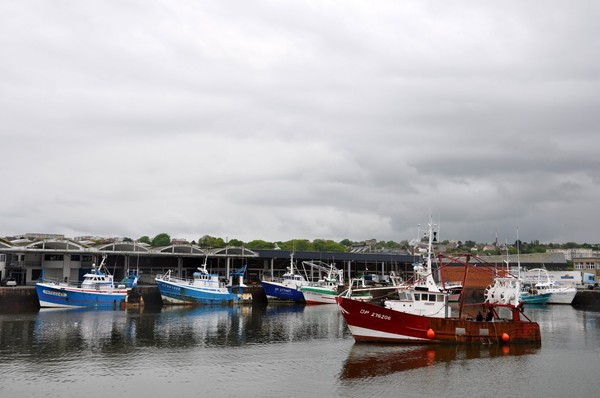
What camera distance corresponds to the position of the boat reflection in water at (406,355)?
95.1 feet

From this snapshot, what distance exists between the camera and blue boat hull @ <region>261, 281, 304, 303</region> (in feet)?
254

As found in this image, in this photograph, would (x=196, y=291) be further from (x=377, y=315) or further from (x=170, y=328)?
(x=377, y=315)

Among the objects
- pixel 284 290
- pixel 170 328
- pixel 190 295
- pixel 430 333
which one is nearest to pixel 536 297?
pixel 284 290

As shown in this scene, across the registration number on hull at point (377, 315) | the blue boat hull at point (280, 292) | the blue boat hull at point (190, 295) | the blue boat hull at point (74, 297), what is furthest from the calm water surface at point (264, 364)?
the blue boat hull at point (280, 292)

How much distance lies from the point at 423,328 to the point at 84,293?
43.6m

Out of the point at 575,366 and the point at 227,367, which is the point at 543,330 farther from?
the point at 227,367

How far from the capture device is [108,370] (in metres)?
28.3

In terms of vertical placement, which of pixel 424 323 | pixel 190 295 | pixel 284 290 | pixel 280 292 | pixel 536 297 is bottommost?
pixel 536 297

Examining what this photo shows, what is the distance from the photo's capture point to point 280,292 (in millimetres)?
77562

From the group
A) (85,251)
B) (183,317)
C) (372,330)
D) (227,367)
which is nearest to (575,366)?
(372,330)

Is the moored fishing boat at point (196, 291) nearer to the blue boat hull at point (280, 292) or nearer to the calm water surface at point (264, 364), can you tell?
the blue boat hull at point (280, 292)

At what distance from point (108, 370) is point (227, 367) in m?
6.13

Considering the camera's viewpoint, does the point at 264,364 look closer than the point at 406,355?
Yes

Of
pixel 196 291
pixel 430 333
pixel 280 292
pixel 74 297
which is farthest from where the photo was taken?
pixel 280 292
